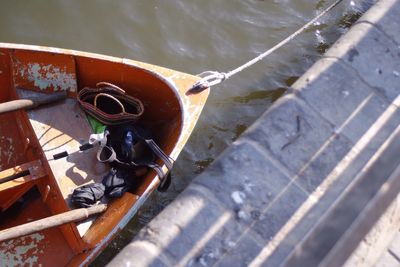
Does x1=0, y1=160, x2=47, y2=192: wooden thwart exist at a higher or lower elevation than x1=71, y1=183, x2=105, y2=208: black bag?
lower

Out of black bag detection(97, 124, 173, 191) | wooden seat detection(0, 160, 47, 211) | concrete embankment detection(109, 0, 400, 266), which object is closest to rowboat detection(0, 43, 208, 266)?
wooden seat detection(0, 160, 47, 211)

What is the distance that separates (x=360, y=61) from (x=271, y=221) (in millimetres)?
2133

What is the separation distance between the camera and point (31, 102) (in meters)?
4.64

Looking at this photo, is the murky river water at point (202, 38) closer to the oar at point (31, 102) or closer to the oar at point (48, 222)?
the oar at point (31, 102)

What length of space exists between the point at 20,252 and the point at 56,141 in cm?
106

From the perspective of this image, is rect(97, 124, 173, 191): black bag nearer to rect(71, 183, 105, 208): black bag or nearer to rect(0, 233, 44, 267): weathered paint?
rect(71, 183, 105, 208): black bag

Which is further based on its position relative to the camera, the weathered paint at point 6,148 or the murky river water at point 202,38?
the murky river water at point 202,38

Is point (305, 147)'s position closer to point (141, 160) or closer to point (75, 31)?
point (141, 160)

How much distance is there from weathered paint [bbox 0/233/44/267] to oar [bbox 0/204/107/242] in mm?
624

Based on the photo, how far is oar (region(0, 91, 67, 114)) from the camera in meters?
4.42

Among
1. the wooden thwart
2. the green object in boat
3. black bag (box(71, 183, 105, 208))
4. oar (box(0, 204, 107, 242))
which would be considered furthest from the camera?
the green object in boat

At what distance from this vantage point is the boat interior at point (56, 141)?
14.2 ft

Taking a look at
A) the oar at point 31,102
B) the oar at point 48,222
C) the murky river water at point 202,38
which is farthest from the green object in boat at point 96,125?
the murky river water at point 202,38

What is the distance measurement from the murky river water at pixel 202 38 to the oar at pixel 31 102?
1203mm
